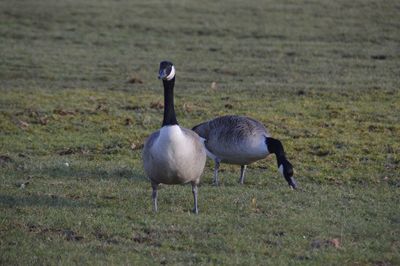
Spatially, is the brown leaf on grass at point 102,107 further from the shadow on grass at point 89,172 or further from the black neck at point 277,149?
the black neck at point 277,149

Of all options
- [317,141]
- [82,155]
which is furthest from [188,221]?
A: [317,141]

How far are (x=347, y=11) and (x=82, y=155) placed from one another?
24785 millimetres

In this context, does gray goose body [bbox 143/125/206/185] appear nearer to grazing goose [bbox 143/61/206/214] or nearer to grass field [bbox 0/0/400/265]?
grazing goose [bbox 143/61/206/214]

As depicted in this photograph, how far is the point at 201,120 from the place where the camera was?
17.7m

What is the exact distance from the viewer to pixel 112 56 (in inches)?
1127

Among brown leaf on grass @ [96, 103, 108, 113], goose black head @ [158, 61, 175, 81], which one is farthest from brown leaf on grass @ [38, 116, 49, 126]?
goose black head @ [158, 61, 175, 81]

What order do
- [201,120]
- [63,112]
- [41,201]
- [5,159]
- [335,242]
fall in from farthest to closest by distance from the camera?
[63,112] → [201,120] → [5,159] → [41,201] → [335,242]

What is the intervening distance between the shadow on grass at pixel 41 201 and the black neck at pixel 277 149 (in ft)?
9.59

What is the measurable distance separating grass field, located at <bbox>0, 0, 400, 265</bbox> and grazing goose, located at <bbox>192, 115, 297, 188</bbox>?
0.53m

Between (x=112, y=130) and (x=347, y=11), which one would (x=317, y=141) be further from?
(x=347, y=11)

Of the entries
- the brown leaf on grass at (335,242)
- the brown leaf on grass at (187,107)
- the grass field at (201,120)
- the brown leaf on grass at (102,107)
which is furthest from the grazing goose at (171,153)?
the brown leaf on grass at (102,107)

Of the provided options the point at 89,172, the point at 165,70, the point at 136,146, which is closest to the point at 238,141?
the point at 165,70

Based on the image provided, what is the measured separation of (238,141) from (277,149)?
39.1 inches

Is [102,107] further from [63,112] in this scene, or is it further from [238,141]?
[238,141]
